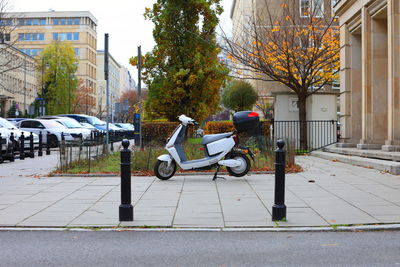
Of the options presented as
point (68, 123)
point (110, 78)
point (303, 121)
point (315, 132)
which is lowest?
point (315, 132)

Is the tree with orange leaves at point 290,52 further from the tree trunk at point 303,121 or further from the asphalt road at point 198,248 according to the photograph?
the asphalt road at point 198,248

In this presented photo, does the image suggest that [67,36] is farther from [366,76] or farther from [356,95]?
[366,76]

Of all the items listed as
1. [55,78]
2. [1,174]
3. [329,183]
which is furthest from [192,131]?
[55,78]

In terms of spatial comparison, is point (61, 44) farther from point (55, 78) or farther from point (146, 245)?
point (146, 245)

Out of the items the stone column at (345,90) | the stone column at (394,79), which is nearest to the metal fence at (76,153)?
the stone column at (394,79)

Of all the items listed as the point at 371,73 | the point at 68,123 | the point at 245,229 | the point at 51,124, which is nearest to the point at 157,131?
the point at 51,124

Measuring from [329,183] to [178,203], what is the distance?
3728 millimetres

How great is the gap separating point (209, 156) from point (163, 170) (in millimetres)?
1054

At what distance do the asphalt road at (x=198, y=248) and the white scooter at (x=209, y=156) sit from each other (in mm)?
4923

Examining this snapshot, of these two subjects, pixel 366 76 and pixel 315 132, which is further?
pixel 315 132

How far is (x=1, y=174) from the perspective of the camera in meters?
12.7

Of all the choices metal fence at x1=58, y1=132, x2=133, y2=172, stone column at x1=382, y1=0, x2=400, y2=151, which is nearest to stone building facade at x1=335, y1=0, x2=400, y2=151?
stone column at x1=382, y1=0, x2=400, y2=151

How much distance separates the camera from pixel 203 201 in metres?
8.07

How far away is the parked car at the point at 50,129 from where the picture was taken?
2612cm
